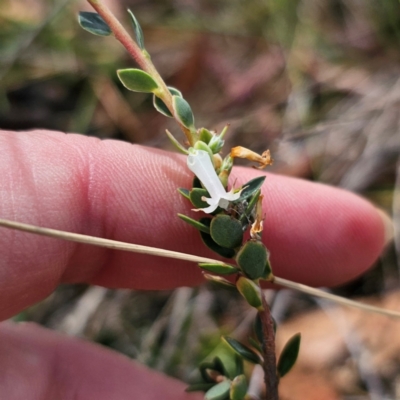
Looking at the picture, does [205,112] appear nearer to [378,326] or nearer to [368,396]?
[378,326]

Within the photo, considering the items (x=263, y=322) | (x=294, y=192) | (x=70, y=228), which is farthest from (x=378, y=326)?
(x=70, y=228)

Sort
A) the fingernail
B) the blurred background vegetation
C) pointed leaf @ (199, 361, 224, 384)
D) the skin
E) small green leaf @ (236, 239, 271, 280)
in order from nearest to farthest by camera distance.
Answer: small green leaf @ (236, 239, 271, 280)
pointed leaf @ (199, 361, 224, 384)
the skin
the fingernail
the blurred background vegetation

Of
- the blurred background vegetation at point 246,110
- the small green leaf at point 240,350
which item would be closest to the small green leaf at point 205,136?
the small green leaf at point 240,350

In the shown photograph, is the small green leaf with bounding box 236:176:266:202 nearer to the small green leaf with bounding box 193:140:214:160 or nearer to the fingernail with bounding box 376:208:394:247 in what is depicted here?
the small green leaf with bounding box 193:140:214:160

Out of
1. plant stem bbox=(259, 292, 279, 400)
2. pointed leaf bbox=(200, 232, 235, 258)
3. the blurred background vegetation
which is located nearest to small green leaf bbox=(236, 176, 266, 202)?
pointed leaf bbox=(200, 232, 235, 258)

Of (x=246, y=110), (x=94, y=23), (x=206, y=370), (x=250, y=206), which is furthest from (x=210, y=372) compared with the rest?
(x=246, y=110)

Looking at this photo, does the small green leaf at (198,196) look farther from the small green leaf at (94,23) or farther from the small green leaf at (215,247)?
the small green leaf at (94,23)
